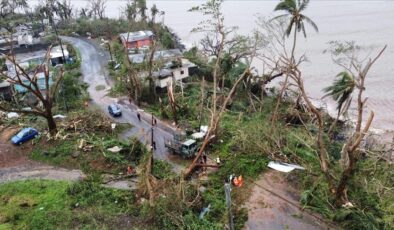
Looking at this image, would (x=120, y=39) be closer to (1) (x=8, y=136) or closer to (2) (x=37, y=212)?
(1) (x=8, y=136)

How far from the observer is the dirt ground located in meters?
15.7

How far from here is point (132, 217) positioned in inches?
638

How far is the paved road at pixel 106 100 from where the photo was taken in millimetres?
23828

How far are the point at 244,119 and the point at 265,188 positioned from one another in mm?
9141

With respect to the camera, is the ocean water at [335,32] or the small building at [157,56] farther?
the ocean water at [335,32]

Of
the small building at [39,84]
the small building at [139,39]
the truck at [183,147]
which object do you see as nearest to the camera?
the truck at [183,147]

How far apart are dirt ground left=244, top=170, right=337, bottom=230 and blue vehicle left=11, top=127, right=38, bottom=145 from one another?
13.6m

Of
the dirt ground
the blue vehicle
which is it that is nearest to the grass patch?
the blue vehicle

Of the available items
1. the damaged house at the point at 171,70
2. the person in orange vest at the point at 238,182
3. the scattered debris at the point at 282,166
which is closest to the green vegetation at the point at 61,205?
the person in orange vest at the point at 238,182

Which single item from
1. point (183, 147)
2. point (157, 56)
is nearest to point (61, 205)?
point (183, 147)

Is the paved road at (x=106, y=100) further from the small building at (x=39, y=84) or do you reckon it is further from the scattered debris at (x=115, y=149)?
the small building at (x=39, y=84)

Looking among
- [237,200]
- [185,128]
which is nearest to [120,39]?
[185,128]

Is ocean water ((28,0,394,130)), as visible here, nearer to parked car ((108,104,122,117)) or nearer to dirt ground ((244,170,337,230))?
dirt ground ((244,170,337,230))

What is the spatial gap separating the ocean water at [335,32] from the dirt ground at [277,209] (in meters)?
16.1
